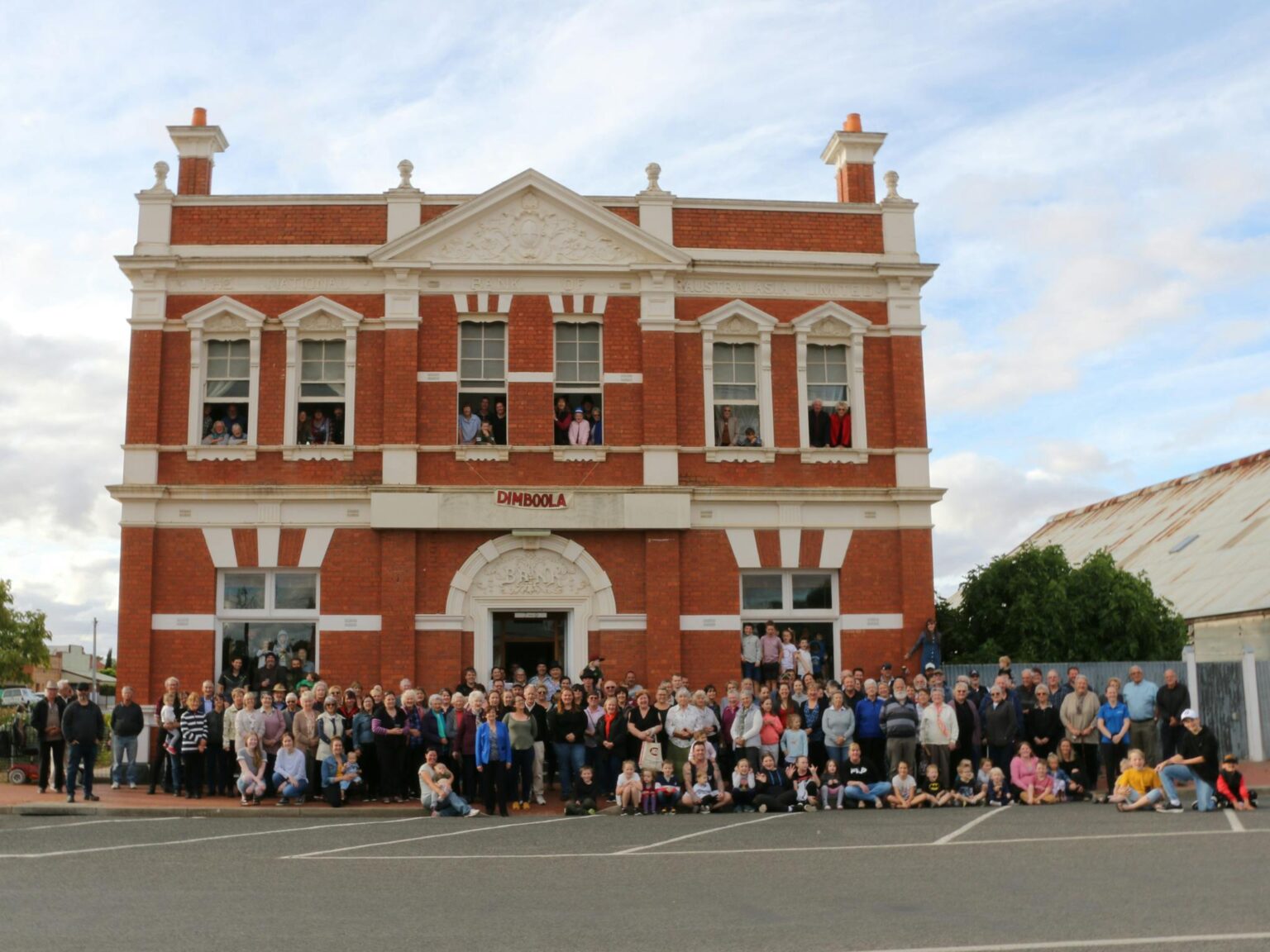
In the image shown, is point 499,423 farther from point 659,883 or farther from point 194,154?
point 659,883

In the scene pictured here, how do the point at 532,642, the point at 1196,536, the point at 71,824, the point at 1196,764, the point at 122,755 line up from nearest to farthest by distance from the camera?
the point at 71,824
the point at 1196,764
the point at 122,755
the point at 532,642
the point at 1196,536

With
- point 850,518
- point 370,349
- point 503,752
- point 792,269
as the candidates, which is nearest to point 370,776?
point 503,752

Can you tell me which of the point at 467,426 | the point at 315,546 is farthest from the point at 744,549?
the point at 315,546

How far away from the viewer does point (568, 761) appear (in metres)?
19.3

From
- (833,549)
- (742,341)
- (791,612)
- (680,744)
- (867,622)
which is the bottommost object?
(680,744)

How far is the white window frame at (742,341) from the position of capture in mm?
24306

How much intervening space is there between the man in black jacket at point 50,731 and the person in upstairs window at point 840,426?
44.8 ft

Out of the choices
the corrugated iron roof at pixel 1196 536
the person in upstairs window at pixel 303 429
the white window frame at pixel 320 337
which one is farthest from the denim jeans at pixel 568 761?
the corrugated iron roof at pixel 1196 536

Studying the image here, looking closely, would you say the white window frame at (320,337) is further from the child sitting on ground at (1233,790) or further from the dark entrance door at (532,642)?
the child sitting on ground at (1233,790)

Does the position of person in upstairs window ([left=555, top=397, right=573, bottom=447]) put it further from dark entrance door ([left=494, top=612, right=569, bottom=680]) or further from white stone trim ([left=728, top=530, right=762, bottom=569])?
white stone trim ([left=728, top=530, right=762, bottom=569])

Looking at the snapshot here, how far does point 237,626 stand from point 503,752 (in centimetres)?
733

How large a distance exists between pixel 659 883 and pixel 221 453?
15.0m

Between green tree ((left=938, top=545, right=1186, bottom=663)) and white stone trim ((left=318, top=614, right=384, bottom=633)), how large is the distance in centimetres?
1047

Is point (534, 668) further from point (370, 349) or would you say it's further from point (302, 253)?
point (302, 253)
